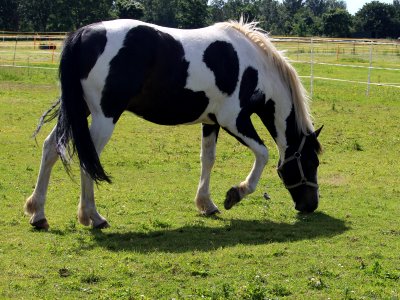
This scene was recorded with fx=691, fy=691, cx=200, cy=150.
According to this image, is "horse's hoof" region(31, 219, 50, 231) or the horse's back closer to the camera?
the horse's back

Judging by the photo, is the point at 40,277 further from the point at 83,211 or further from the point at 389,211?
the point at 389,211

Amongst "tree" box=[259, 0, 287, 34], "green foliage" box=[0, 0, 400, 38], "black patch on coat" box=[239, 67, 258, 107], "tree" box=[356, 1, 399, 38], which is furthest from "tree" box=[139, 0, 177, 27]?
"black patch on coat" box=[239, 67, 258, 107]

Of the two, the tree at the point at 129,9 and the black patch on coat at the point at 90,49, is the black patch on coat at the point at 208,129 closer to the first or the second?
the black patch on coat at the point at 90,49

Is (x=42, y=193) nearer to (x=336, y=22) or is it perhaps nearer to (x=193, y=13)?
(x=193, y=13)

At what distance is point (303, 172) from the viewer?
26.9ft

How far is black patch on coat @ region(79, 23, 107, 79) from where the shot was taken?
687 centimetres

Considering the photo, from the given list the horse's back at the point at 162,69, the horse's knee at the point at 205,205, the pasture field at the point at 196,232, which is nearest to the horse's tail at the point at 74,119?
the horse's back at the point at 162,69

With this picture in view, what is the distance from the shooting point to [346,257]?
612 cm

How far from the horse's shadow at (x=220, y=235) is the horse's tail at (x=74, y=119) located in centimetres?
65

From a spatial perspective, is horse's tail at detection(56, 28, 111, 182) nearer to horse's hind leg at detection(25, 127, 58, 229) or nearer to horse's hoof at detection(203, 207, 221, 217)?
horse's hind leg at detection(25, 127, 58, 229)

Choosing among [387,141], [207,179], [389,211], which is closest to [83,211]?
[207,179]

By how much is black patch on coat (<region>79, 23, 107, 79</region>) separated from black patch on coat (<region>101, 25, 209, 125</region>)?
18cm

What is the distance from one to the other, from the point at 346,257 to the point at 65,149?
2.90 meters

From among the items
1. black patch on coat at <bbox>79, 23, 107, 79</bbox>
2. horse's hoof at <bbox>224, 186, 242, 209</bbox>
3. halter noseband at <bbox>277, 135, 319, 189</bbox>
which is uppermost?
black patch on coat at <bbox>79, 23, 107, 79</bbox>
